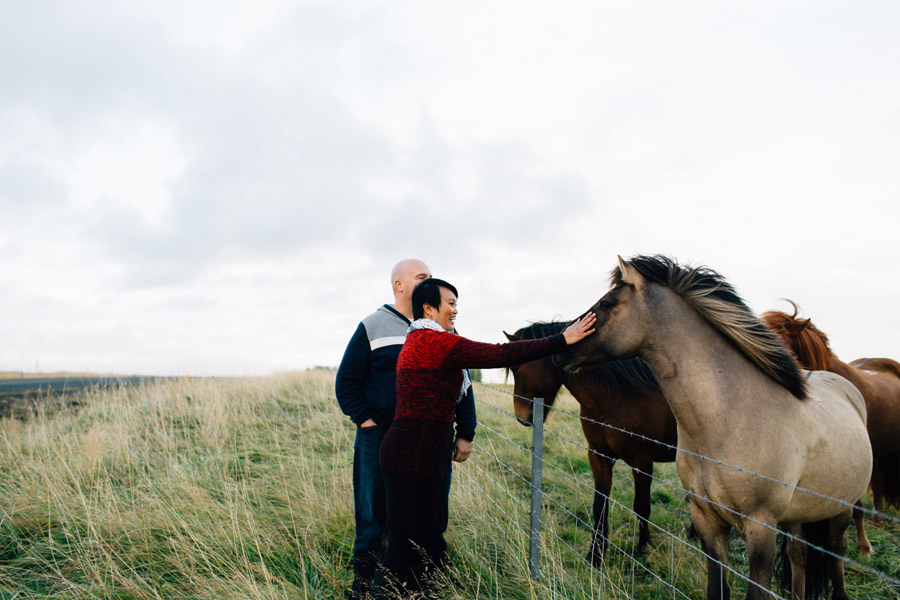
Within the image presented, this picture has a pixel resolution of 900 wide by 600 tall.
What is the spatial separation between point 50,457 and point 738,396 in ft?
26.5

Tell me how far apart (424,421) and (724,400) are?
1671 mm

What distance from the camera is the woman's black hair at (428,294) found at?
2.60 metres

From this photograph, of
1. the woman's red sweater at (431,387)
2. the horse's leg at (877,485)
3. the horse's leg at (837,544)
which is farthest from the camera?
the horse's leg at (877,485)

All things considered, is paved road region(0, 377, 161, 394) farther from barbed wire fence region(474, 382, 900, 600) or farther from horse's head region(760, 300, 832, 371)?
horse's head region(760, 300, 832, 371)

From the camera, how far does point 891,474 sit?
6.65 metres

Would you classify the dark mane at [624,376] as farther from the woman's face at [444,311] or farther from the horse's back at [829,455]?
the woman's face at [444,311]

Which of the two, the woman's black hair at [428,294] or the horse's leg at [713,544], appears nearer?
the woman's black hair at [428,294]

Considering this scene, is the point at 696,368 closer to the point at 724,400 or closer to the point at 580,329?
the point at 724,400

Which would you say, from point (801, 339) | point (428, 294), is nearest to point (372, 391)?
point (428, 294)

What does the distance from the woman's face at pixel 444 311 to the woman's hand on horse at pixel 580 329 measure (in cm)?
59

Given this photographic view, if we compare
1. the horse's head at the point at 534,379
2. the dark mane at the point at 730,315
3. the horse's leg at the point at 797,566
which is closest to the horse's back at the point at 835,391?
the dark mane at the point at 730,315

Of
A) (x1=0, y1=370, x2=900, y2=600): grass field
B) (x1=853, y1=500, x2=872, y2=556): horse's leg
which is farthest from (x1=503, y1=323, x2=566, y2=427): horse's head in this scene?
(x1=853, y1=500, x2=872, y2=556): horse's leg

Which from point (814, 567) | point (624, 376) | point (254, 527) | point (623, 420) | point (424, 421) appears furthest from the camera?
point (624, 376)

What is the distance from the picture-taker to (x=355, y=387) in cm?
353
